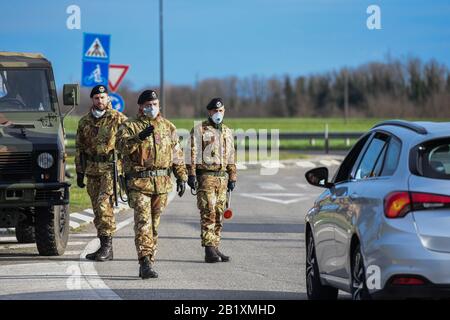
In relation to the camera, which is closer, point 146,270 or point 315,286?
point 315,286

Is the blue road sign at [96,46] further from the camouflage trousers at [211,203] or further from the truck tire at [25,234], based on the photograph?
the camouflage trousers at [211,203]

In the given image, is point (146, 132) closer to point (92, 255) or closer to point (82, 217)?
point (92, 255)

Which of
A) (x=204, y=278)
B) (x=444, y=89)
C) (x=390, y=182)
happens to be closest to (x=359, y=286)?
(x=390, y=182)

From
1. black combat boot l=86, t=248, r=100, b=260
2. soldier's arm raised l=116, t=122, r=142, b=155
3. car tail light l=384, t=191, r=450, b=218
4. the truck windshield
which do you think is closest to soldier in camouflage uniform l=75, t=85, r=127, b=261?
black combat boot l=86, t=248, r=100, b=260

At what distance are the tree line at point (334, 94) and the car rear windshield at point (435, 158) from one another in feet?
272

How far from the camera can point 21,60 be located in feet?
52.1

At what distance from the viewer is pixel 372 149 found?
9078 millimetres

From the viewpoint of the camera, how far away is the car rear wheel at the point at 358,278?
26.8 ft

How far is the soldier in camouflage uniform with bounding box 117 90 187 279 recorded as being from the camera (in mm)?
12586

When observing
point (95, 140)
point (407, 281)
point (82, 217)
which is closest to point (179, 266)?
point (95, 140)

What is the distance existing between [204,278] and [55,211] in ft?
10.0

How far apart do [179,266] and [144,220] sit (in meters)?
1.19

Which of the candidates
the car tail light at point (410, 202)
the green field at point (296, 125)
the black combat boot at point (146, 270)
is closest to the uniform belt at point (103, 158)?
the black combat boot at point (146, 270)
